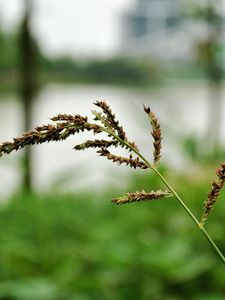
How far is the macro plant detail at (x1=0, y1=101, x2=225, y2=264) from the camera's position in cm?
84

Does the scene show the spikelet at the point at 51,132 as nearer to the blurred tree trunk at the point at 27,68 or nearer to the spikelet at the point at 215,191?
the spikelet at the point at 215,191

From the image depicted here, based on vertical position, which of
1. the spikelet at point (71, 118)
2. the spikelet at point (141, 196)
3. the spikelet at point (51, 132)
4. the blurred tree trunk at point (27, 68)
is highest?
the blurred tree trunk at point (27, 68)

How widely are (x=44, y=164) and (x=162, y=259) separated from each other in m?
17.4

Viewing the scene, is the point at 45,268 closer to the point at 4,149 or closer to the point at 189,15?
the point at 4,149

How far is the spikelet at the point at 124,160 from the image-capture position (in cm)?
86

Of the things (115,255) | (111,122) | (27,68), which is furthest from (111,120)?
(27,68)

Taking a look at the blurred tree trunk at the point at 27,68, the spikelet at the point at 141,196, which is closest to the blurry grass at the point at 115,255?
the spikelet at the point at 141,196

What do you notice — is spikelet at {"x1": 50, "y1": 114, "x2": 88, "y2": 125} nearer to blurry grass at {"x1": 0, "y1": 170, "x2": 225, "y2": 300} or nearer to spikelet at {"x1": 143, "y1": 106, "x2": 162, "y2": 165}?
spikelet at {"x1": 143, "y1": 106, "x2": 162, "y2": 165}

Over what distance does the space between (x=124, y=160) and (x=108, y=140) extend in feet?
0.10

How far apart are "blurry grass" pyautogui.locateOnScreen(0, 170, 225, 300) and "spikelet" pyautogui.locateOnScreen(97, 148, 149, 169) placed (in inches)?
68.9

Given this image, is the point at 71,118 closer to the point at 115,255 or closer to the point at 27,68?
the point at 115,255

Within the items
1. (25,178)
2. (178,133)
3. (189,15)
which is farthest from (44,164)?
(178,133)

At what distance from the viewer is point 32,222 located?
459 centimetres

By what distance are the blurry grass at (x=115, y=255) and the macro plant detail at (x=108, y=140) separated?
1.75 metres
